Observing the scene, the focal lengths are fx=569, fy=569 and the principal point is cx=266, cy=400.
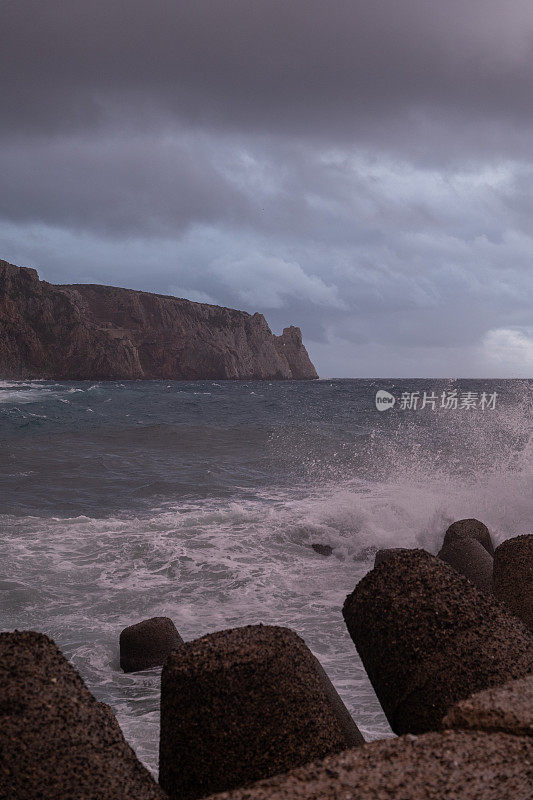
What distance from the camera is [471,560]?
17.5 feet

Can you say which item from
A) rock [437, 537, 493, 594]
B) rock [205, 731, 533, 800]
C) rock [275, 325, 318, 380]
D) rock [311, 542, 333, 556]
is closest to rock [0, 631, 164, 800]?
rock [205, 731, 533, 800]

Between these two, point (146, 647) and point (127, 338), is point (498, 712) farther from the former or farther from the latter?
point (127, 338)

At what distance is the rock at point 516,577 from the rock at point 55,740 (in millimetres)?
2707

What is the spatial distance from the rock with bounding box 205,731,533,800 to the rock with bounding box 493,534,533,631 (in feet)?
7.30

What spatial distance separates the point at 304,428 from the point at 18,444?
972 centimetres

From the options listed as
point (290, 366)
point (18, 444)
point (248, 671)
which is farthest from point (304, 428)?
point (290, 366)

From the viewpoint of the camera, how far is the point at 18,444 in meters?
15.6

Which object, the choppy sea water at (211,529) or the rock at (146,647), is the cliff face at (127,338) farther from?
the rock at (146,647)

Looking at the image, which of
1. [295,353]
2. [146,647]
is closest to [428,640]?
[146,647]

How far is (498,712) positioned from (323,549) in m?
5.47

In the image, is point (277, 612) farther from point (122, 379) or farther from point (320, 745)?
point (122, 379)

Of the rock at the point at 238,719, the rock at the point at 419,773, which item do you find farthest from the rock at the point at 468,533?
the rock at the point at 419,773

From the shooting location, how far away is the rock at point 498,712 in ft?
5.73

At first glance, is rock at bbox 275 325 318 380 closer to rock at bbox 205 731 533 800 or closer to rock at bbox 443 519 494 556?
rock at bbox 443 519 494 556
